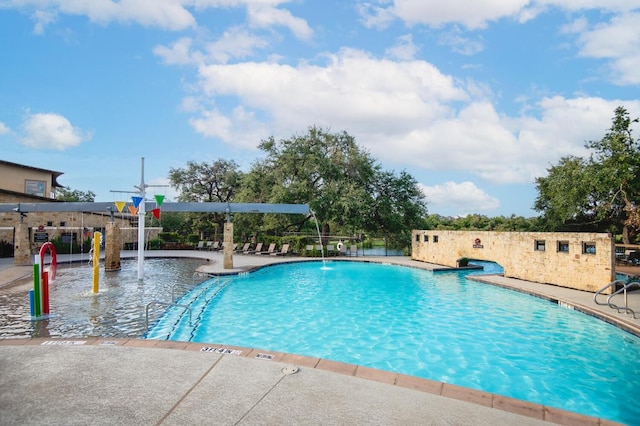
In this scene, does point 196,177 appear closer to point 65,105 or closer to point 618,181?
point 65,105

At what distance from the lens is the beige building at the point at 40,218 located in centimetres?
2086

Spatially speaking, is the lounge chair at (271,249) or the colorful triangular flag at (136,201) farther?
the lounge chair at (271,249)

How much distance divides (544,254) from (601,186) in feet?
24.1

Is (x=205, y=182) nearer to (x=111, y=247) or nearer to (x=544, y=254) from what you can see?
(x=111, y=247)

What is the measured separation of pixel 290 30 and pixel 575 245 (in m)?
12.9

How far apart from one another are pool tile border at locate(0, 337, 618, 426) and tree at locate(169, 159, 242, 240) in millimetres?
29747

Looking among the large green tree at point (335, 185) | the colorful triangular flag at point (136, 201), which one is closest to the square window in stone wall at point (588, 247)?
the large green tree at point (335, 185)

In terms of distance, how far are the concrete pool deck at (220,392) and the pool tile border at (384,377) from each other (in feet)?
0.04

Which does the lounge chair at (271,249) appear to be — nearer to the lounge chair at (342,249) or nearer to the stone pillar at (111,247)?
the lounge chair at (342,249)

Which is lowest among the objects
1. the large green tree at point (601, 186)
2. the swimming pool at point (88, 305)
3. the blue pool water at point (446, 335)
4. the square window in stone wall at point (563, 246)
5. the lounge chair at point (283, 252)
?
the blue pool water at point (446, 335)

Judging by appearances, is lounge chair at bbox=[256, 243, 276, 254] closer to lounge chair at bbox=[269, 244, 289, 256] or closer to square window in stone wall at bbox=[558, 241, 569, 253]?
lounge chair at bbox=[269, 244, 289, 256]

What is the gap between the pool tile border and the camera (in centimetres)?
375

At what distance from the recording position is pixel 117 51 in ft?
50.8

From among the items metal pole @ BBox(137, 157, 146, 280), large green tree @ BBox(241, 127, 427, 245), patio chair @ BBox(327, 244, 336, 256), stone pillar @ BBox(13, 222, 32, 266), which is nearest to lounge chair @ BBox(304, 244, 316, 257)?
patio chair @ BBox(327, 244, 336, 256)
